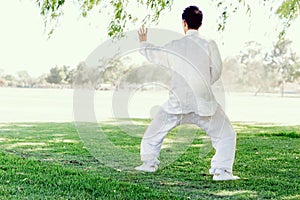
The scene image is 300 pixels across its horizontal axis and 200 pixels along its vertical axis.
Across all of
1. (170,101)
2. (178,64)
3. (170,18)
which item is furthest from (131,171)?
(170,18)

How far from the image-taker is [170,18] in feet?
20.4

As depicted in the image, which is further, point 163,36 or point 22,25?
point 22,25

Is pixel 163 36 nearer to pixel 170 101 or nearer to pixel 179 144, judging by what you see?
pixel 170 101

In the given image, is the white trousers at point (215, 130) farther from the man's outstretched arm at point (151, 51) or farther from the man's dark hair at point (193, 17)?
the man's dark hair at point (193, 17)

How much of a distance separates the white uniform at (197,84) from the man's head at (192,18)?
0.05m

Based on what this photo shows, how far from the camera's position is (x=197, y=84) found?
12.1 ft

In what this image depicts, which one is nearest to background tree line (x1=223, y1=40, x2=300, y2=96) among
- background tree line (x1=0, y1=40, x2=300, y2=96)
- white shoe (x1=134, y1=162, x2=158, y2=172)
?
background tree line (x1=0, y1=40, x2=300, y2=96)

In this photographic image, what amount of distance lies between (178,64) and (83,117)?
51.4 inches

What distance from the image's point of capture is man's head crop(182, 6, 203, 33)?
12.4 ft

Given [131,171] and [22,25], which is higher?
Result: [22,25]

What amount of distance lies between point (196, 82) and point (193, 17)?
56cm

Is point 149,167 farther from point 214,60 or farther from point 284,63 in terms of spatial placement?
point 284,63

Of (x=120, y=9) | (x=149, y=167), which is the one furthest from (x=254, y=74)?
(x=149, y=167)

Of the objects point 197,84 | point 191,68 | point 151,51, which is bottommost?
point 197,84
